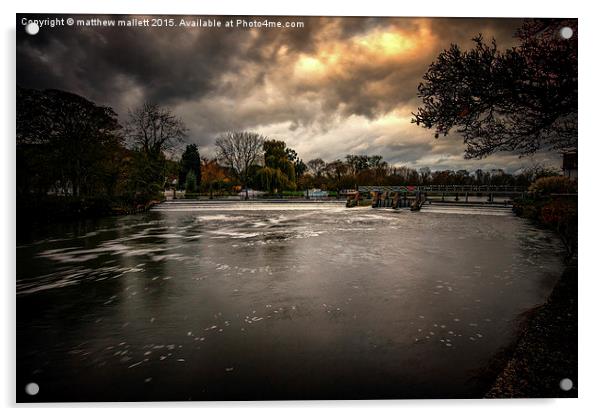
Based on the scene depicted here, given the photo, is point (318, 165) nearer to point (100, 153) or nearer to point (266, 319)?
point (100, 153)

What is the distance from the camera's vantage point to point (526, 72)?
A: 3.11 m

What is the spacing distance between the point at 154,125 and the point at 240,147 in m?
2.72

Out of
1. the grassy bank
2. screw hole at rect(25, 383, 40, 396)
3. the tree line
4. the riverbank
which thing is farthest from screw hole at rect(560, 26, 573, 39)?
screw hole at rect(25, 383, 40, 396)

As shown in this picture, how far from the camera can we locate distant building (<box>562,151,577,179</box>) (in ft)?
11.1

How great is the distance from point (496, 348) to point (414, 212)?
10375 mm

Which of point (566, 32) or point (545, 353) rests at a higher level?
point (566, 32)

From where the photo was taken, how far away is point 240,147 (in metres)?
7.68

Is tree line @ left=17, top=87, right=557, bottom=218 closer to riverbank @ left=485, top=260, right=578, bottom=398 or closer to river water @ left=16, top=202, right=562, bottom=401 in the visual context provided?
river water @ left=16, top=202, right=562, bottom=401

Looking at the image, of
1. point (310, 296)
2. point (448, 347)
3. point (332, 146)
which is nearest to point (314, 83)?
point (332, 146)

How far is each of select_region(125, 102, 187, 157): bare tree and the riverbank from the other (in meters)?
4.63

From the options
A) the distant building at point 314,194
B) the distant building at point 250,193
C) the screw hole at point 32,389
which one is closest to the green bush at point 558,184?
the screw hole at point 32,389

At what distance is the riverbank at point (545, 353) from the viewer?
2225mm

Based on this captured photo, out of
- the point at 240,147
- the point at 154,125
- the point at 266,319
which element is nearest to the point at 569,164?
the point at 266,319

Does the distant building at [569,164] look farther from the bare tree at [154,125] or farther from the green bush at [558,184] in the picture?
the bare tree at [154,125]
